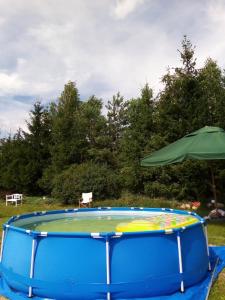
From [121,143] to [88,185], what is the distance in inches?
123

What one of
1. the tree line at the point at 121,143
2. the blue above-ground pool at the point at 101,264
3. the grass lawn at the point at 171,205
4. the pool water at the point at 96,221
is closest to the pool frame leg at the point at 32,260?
the blue above-ground pool at the point at 101,264

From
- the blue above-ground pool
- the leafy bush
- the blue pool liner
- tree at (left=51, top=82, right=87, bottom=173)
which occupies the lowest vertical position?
the blue pool liner

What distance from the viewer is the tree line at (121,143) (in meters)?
17.2

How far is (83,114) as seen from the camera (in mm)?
27234

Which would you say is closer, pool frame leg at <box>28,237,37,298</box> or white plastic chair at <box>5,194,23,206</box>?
pool frame leg at <box>28,237,37,298</box>

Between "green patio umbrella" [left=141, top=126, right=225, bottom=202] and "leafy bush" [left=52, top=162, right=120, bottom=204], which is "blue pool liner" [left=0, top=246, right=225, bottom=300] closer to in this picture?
"green patio umbrella" [left=141, top=126, right=225, bottom=202]

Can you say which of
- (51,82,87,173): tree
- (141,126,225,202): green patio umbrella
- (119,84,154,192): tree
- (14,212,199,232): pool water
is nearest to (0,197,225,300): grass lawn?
(14,212,199,232): pool water

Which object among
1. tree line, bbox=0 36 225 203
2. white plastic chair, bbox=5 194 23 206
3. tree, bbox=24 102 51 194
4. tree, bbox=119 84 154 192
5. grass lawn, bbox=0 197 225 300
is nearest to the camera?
grass lawn, bbox=0 197 225 300

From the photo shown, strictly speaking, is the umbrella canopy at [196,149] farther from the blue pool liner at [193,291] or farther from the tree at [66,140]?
the tree at [66,140]

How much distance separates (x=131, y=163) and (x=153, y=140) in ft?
5.97

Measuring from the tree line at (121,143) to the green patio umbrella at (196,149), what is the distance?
5037 mm

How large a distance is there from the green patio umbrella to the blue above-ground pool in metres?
4.34

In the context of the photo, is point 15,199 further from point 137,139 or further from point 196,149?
point 196,149

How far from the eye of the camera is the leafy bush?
19531mm
